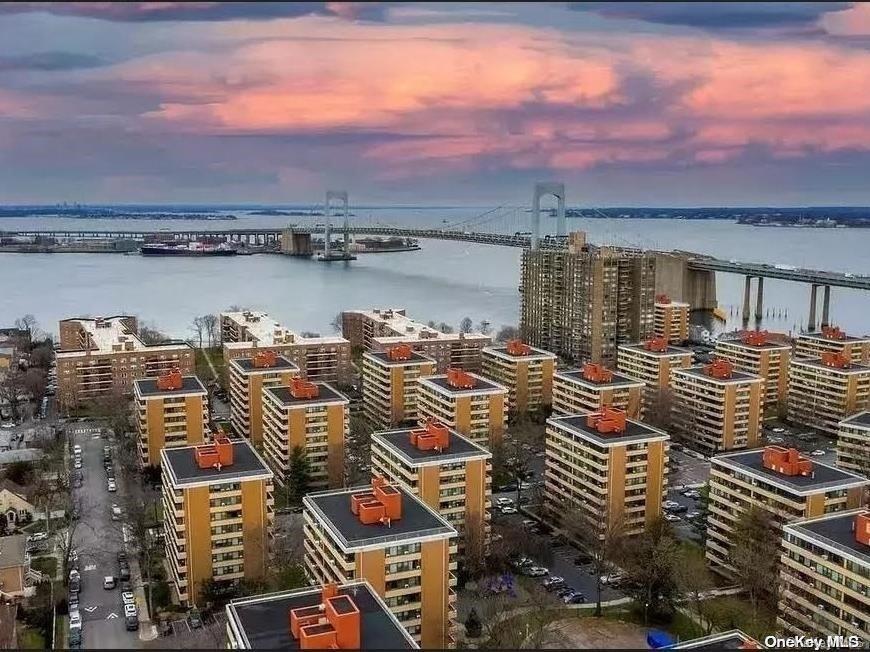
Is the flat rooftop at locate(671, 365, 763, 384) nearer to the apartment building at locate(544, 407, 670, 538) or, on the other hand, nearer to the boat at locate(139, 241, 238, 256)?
the apartment building at locate(544, 407, 670, 538)

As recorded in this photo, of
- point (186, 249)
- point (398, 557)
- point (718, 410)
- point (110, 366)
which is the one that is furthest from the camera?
point (186, 249)

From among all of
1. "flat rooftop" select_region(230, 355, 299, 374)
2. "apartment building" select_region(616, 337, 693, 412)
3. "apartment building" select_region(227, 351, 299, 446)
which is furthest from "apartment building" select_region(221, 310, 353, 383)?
"apartment building" select_region(616, 337, 693, 412)

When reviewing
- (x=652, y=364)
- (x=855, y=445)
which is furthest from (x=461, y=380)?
(x=855, y=445)

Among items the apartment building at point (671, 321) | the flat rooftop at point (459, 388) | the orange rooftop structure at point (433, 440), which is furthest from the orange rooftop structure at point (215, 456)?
the apartment building at point (671, 321)

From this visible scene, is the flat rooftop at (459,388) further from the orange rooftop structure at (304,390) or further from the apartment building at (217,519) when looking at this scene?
the apartment building at (217,519)

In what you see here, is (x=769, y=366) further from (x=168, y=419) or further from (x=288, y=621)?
(x=288, y=621)
